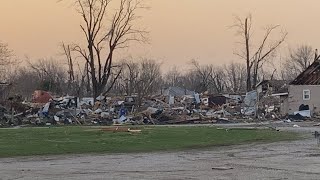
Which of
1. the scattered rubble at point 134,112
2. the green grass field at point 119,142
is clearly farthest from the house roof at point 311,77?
the green grass field at point 119,142

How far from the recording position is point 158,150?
2664 cm

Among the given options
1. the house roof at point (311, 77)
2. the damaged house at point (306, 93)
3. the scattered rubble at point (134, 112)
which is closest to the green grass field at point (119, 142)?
the scattered rubble at point (134, 112)

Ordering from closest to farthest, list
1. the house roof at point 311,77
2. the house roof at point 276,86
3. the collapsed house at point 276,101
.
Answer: the collapsed house at point 276,101, the house roof at point 311,77, the house roof at point 276,86

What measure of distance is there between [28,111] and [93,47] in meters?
25.8

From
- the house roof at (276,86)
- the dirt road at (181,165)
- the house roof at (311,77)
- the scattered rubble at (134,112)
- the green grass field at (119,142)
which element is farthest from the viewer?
the house roof at (276,86)

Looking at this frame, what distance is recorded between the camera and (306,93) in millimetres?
71500

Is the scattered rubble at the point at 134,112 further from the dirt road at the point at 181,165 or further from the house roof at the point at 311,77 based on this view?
the dirt road at the point at 181,165

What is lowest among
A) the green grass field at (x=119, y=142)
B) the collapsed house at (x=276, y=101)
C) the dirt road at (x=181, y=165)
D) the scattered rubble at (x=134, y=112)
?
the dirt road at (x=181, y=165)

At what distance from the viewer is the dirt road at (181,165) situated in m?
16.5

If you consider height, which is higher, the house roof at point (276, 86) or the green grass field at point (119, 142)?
the house roof at point (276, 86)

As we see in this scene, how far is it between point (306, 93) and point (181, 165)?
5433cm

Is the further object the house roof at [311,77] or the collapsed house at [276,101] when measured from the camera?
the house roof at [311,77]

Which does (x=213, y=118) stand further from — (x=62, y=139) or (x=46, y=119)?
(x=62, y=139)

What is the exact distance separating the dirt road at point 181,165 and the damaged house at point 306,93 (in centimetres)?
4512
